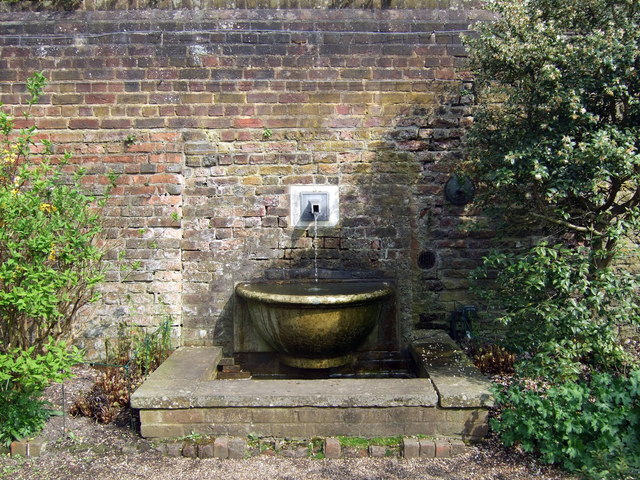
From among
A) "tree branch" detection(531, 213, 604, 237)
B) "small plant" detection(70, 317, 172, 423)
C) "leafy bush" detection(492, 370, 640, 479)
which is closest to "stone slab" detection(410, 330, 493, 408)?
"leafy bush" detection(492, 370, 640, 479)

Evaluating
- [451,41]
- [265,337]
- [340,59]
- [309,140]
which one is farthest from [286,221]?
[451,41]

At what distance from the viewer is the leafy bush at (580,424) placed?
2.98 meters

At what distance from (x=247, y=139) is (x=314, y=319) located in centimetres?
183

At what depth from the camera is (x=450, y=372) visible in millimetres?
3775

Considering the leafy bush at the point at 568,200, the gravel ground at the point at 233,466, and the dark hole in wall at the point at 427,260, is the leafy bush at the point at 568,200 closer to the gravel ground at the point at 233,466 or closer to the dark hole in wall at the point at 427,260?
Answer: the gravel ground at the point at 233,466

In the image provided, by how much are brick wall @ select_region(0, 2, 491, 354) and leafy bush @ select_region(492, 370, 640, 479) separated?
1.68 m

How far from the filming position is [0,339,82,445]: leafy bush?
3208 millimetres

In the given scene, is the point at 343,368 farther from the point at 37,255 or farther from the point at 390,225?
the point at 37,255

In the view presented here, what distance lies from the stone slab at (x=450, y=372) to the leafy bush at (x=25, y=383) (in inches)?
93.7

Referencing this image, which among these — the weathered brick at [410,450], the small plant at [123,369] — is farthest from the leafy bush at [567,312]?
the small plant at [123,369]

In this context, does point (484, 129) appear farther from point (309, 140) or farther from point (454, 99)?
point (309, 140)

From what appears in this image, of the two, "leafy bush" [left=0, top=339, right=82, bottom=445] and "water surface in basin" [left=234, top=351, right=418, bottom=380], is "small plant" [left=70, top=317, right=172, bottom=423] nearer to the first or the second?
"leafy bush" [left=0, top=339, right=82, bottom=445]

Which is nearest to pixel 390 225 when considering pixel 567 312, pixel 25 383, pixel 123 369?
pixel 567 312

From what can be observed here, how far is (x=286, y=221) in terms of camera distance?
15.8 ft
